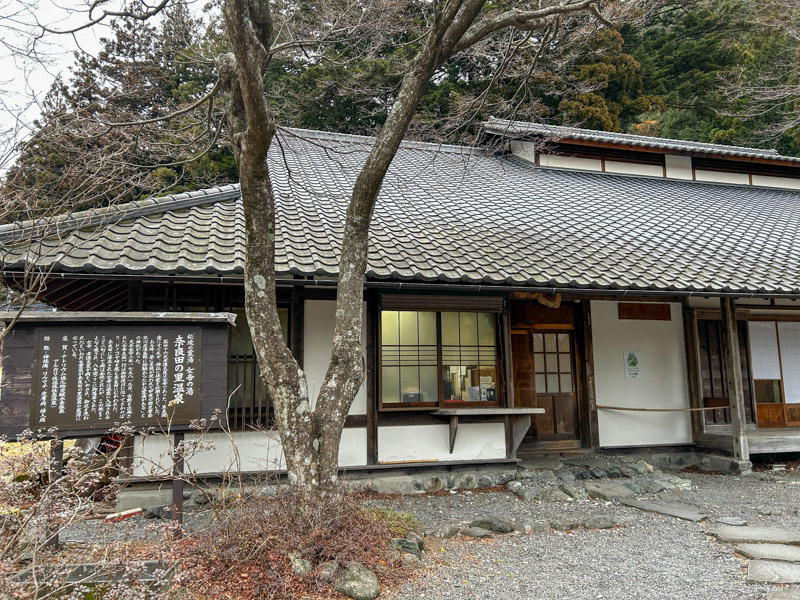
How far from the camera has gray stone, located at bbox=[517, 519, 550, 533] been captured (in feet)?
18.2

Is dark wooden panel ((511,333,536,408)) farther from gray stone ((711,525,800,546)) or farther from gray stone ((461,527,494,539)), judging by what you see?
gray stone ((461,527,494,539))

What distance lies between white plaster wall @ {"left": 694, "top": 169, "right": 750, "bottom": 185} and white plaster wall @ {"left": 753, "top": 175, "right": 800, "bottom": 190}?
12.0 inches

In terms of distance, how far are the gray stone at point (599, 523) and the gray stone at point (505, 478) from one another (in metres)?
1.73

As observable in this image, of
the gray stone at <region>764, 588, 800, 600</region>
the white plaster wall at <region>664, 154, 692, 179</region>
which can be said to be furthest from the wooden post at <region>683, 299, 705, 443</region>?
the white plaster wall at <region>664, 154, 692, 179</region>

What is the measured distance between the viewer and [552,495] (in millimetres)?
6816

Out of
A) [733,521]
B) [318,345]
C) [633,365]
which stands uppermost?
[318,345]

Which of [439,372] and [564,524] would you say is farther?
[439,372]

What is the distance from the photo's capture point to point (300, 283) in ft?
20.3

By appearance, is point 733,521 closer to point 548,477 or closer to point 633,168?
point 548,477

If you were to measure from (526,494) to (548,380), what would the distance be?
262cm

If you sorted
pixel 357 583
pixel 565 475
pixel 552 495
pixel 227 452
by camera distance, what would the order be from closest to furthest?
1. pixel 357 583
2. pixel 227 452
3. pixel 552 495
4. pixel 565 475

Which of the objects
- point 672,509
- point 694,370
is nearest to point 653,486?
point 672,509

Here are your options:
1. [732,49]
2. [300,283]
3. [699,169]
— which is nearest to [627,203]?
[699,169]

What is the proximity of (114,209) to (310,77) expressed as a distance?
9.93 meters
